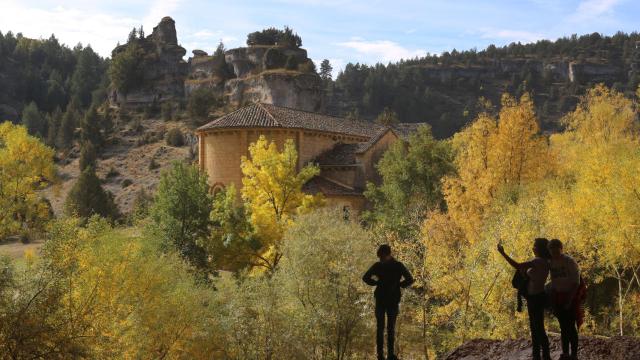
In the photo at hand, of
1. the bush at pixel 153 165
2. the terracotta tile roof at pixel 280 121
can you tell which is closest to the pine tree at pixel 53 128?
the bush at pixel 153 165

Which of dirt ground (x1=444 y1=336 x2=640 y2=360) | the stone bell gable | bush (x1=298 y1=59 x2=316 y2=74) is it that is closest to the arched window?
the stone bell gable

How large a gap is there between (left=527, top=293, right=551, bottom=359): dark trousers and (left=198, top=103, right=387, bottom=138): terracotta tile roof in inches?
1130

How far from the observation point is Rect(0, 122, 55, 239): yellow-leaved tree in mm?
39747

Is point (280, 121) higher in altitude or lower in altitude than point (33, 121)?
lower

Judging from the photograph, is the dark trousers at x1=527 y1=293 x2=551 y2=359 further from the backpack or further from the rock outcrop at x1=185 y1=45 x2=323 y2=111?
the rock outcrop at x1=185 y1=45 x2=323 y2=111

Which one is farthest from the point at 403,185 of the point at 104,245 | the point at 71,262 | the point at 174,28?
the point at 174,28

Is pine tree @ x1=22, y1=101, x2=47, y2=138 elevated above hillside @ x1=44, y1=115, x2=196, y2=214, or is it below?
above

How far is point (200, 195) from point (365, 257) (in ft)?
41.0

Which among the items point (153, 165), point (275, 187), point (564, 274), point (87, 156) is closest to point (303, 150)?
point (275, 187)

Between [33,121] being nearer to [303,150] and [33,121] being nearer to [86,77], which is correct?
[86,77]

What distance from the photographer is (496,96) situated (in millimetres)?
123500

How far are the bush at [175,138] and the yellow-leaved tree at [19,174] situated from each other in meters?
32.3

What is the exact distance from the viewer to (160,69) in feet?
325

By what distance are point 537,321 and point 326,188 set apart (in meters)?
27.2
